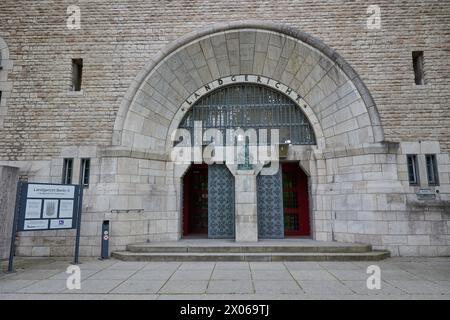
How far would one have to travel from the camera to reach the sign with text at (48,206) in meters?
6.54

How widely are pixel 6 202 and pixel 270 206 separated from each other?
847 centimetres

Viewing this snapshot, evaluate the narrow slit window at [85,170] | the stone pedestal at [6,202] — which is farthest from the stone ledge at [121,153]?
the stone pedestal at [6,202]

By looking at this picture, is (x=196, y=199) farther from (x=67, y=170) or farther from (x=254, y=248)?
(x=67, y=170)

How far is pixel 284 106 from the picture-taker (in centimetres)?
1056

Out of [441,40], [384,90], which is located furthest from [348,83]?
[441,40]

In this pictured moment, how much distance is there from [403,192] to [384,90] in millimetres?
3427

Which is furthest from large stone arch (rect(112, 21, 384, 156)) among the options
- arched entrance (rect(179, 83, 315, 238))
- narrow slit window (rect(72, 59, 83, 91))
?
narrow slit window (rect(72, 59, 83, 91))

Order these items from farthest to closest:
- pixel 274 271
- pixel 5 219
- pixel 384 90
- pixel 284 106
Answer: pixel 284 106 < pixel 384 90 < pixel 5 219 < pixel 274 271

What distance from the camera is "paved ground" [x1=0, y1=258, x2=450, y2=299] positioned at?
4.92 metres

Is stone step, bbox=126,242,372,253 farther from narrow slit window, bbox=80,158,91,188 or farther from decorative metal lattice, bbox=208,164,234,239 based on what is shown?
narrow slit window, bbox=80,158,91,188

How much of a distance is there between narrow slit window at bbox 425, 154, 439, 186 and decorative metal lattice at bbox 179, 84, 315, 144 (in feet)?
12.9

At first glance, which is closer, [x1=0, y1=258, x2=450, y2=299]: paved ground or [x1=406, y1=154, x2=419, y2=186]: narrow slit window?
[x1=0, y1=258, x2=450, y2=299]: paved ground

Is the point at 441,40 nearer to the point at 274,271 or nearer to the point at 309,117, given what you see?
the point at 309,117

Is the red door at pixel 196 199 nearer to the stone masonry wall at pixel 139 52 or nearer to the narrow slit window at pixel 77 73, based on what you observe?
the stone masonry wall at pixel 139 52
